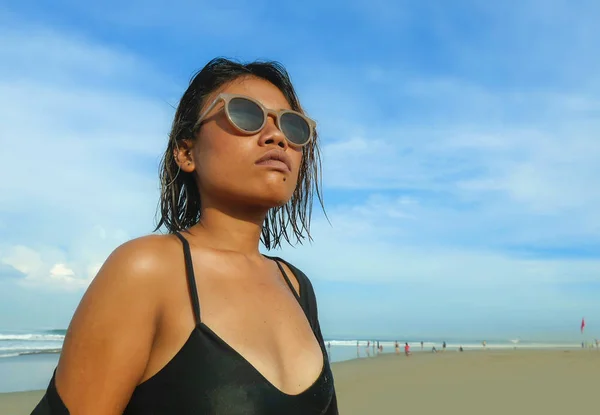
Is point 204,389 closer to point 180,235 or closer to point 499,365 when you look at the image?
point 180,235

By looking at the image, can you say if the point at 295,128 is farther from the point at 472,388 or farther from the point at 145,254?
the point at 472,388

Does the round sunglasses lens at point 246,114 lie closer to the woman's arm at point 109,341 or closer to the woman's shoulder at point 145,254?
the woman's shoulder at point 145,254

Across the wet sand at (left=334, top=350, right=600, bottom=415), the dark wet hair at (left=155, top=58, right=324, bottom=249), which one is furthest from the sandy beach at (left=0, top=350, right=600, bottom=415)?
the dark wet hair at (left=155, top=58, right=324, bottom=249)

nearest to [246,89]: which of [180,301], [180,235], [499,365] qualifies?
[180,235]

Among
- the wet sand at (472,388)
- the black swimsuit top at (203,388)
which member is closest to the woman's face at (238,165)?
the black swimsuit top at (203,388)

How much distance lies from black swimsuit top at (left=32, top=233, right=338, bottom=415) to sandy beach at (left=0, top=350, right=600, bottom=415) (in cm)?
1321

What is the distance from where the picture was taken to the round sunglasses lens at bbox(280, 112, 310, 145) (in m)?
2.34

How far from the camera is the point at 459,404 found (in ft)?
53.6

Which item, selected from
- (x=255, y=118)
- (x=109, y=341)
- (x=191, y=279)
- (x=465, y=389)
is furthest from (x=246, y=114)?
(x=465, y=389)

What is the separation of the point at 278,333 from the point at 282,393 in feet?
0.84

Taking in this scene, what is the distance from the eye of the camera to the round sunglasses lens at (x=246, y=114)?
2191 millimetres

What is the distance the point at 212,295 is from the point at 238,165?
50 centimetres

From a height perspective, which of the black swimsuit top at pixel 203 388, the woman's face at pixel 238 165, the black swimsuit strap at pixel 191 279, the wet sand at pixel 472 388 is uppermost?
the woman's face at pixel 238 165

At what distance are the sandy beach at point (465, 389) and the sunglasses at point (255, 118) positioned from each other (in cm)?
1317
